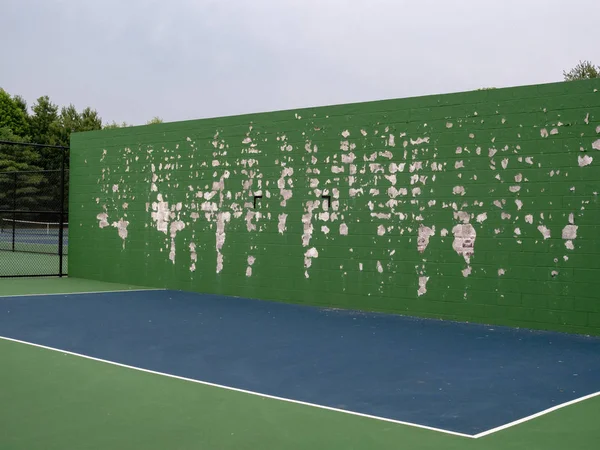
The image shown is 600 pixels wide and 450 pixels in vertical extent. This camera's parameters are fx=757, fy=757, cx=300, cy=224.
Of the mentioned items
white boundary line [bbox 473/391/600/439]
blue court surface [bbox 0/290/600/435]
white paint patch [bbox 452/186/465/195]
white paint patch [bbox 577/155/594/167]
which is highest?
white paint patch [bbox 577/155/594/167]

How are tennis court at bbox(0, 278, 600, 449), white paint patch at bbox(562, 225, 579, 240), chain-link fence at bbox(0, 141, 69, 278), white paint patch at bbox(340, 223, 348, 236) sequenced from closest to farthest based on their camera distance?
tennis court at bbox(0, 278, 600, 449) < white paint patch at bbox(562, 225, 579, 240) < white paint patch at bbox(340, 223, 348, 236) < chain-link fence at bbox(0, 141, 69, 278)

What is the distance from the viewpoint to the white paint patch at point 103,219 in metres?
17.0

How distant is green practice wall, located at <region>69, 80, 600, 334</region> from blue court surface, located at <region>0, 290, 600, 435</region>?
62 centimetres

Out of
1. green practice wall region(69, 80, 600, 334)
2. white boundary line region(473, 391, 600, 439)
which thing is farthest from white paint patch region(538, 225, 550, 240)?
white boundary line region(473, 391, 600, 439)

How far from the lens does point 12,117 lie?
201ft

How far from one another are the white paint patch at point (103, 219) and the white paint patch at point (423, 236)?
7.90 metres

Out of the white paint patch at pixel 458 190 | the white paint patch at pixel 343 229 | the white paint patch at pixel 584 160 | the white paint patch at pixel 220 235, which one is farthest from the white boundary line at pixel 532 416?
the white paint patch at pixel 220 235

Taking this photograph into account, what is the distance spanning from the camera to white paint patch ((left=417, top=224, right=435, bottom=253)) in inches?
469

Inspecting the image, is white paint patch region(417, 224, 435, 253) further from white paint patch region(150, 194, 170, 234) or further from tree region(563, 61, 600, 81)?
tree region(563, 61, 600, 81)

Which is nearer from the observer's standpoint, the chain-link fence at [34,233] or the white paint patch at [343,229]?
the white paint patch at [343,229]

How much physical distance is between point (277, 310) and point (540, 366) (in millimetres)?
5420

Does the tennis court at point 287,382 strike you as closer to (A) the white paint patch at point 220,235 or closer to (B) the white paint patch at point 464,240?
(B) the white paint patch at point 464,240

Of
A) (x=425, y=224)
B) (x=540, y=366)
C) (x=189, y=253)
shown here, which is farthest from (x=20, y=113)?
(x=540, y=366)

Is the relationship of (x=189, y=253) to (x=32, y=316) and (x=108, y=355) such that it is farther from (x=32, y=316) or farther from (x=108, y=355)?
(x=108, y=355)
